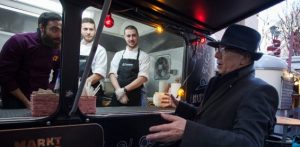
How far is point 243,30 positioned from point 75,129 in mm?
1376

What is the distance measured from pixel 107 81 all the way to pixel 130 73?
3.26 feet

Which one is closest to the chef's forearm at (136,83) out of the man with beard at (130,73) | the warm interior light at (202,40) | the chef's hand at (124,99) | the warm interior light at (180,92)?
the man with beard at (130,73)

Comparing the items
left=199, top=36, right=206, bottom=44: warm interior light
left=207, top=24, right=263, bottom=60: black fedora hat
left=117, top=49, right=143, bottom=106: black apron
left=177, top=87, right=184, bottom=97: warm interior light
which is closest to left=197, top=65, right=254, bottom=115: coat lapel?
left=207, top=24, right=263, bottom=60: black fedora hat

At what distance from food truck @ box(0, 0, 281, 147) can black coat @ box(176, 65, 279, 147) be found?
0.70m

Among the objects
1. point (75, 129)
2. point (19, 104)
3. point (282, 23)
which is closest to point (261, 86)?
point (75, 129)

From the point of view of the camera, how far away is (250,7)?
2396 mm

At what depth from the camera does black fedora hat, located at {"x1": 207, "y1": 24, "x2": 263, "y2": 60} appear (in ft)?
5.74

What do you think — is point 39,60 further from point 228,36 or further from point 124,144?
point 228,36

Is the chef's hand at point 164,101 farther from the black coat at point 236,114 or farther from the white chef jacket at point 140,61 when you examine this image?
the black coat at point 236,114

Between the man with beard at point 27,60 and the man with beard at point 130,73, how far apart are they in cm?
108

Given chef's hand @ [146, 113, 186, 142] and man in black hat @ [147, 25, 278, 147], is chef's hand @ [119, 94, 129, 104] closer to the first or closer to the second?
man in black hat @ [147, 25, 278, 147]

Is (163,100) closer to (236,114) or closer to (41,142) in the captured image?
(236,114)

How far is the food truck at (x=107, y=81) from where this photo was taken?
5.21 ft

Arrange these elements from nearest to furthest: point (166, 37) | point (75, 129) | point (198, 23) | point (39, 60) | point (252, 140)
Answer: point (252, 140) → point (75, 129) → point (39, 60) → point (198, 23) → point (166, 37)
